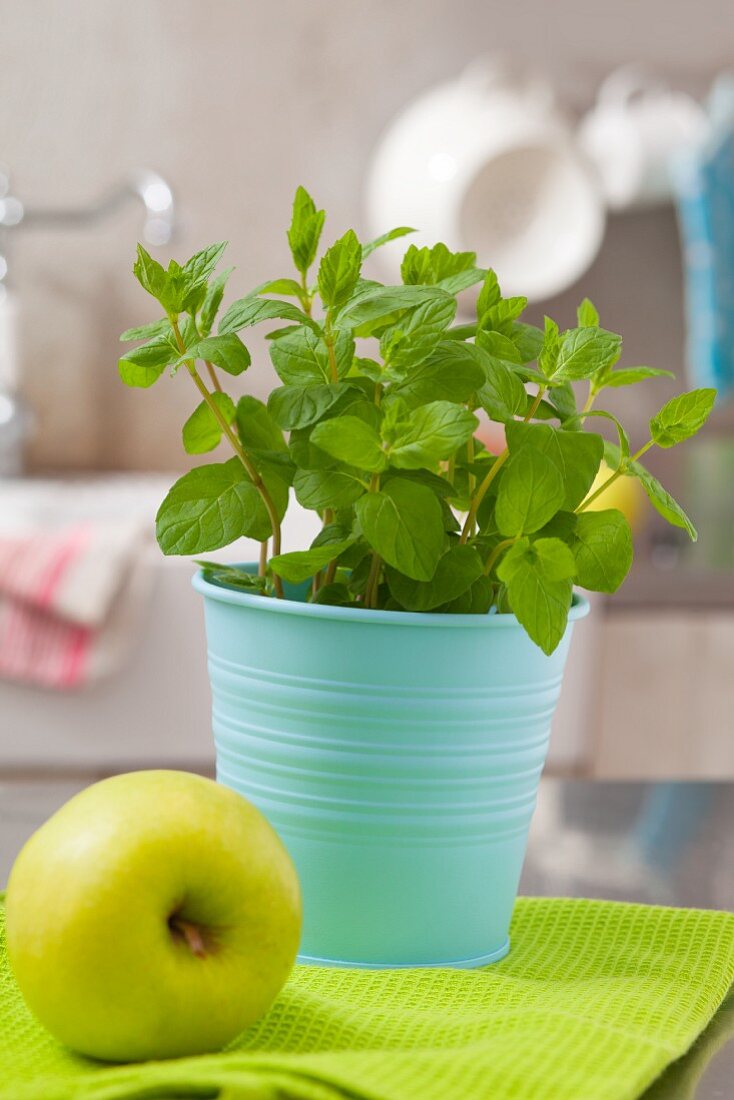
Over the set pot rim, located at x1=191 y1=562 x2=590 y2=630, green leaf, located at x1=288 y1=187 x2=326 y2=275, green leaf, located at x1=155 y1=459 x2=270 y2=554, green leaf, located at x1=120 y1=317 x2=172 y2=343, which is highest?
green leaf, located at x1=288 y1=187 x2=326 y2=275

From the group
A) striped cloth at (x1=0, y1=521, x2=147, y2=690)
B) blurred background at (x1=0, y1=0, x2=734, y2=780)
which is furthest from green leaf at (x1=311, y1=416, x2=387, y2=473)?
blurred background at (x1=0, y1=0, x2=734, y2=780)

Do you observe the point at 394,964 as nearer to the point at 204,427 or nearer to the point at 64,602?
the point at 204,427

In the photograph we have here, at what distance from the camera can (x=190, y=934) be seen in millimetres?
352

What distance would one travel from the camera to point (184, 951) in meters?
0.35

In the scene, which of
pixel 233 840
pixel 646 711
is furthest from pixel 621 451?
pixel 646 711

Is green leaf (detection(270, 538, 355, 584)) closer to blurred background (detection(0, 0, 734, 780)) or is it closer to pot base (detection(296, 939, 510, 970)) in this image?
pot base (detection(296, 939, 510, 970))

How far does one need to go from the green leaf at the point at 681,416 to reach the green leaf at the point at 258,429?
0.13 m

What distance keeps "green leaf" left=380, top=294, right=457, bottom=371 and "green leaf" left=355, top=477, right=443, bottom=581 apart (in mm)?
39

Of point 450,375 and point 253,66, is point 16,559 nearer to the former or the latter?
point 253,66

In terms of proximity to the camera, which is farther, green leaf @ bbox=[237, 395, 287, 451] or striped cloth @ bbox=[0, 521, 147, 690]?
striped cloth @ bbox=[0, 521, 147, 690]

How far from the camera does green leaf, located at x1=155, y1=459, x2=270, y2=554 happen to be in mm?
441

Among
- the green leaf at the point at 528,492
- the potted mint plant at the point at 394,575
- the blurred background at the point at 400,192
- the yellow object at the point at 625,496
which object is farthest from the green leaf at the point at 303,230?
the yellow object at the point at 625,496

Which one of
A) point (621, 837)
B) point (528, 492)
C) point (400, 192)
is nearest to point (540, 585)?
point (528, 492)

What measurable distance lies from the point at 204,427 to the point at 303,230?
0.08 m
